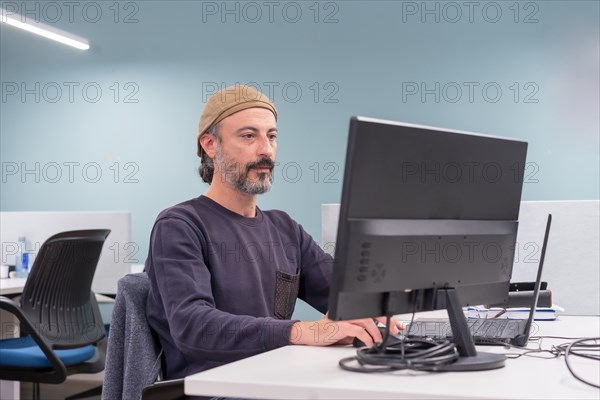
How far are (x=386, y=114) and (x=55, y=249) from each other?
2.45m

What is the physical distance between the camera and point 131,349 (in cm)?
171

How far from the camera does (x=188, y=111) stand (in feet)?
17.6

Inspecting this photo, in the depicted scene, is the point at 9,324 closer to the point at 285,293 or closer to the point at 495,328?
the point at 285,293

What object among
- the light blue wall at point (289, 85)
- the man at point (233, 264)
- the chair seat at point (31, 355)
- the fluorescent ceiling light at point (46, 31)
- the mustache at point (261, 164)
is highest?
the fluorescent ceiling light at point (46, 31)

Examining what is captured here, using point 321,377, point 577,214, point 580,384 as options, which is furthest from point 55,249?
point 580,384

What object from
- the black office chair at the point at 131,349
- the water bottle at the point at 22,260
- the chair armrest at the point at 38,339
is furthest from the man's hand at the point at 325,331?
the water bottle at the point at 22,260

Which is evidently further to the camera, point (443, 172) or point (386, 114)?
point (386, 114)

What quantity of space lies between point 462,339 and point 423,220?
0.23 m

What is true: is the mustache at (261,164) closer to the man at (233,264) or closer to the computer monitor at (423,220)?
the man at (233,264)

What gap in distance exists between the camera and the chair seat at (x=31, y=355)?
10.2 feet

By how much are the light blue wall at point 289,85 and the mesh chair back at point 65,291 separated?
1.78m

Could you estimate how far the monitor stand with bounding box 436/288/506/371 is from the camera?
1274 millimetres

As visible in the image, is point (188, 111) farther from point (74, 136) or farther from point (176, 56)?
point (74, 136)

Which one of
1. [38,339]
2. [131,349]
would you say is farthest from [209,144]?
[38,339]
